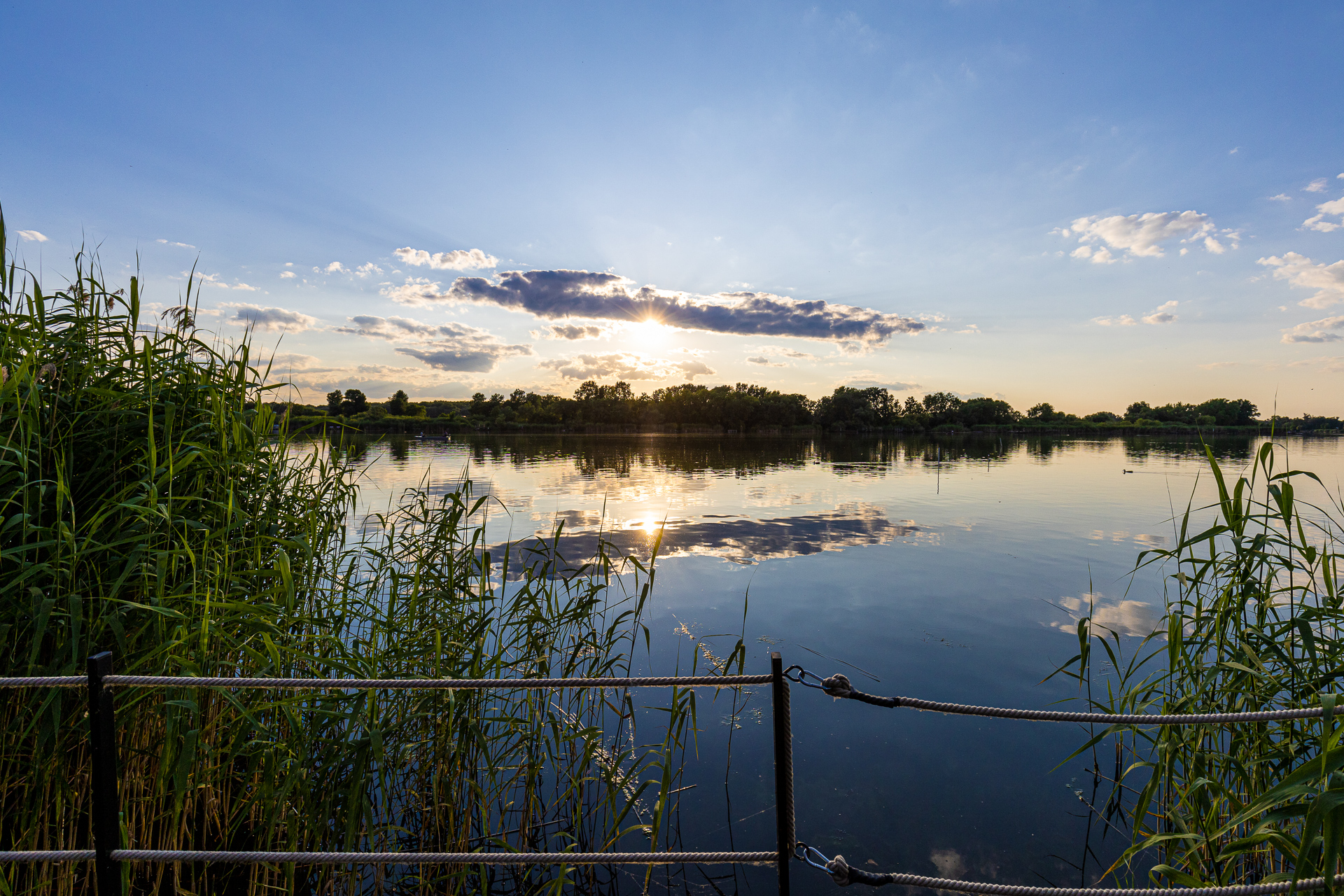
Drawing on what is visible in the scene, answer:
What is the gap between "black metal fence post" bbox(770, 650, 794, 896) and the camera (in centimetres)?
192

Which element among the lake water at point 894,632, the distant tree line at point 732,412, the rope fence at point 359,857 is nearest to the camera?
the rope fence at point 359,857

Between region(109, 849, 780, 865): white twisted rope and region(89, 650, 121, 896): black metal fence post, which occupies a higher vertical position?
region(89, 650, 121, 896): black metal fence post

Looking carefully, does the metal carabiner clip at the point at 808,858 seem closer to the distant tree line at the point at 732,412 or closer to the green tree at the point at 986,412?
the distant tree line at the point at 732,412

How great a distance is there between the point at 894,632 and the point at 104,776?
8189 mm

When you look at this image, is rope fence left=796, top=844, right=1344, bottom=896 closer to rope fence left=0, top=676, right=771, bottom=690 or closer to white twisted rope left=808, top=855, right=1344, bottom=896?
white twisted rope left=808, top=855, right=1344, bottom=896

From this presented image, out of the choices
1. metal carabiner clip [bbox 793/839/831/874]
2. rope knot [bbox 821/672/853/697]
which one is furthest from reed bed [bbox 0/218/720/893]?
rope knot [bbox 821/672/853/697]

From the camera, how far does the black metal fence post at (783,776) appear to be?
1.92 m

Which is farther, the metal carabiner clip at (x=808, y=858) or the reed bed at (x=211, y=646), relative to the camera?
the reed bed at (x=211, y=646)

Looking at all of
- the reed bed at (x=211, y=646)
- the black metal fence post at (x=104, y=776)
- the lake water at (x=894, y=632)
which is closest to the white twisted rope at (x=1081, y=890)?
the reed bed at (x=211, y=646)

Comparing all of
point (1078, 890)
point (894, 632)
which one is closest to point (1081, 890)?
point (1078, 890)

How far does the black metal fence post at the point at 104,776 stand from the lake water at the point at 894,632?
10.8 ft

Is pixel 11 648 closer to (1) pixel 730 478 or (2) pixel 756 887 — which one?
(2) pixel 756 887

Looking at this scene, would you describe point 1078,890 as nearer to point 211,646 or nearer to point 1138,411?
point 211,646

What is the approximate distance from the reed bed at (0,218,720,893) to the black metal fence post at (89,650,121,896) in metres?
0.46
